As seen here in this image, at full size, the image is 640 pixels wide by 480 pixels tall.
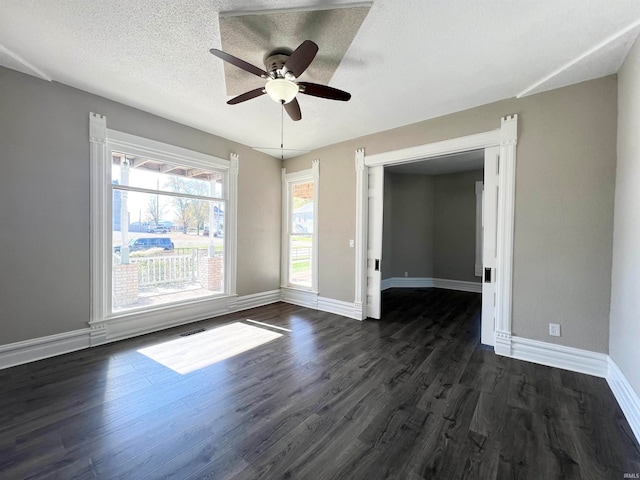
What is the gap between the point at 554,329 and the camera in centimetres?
265

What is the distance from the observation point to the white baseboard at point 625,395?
5.82 feet

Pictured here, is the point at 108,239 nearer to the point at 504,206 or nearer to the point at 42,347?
the point at 42,347

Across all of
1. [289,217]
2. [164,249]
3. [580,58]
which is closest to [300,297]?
[289,217]

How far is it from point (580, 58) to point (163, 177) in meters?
4.68

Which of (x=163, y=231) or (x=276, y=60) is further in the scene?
(x=163, y=231)

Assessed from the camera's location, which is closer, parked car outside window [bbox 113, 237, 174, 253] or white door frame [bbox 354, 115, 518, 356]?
white door frame [bbox 354, 115, 518, 356]

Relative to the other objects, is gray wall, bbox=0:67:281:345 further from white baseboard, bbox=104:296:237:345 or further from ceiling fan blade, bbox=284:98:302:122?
ceiling fan blade, bbox=284:98:302:122

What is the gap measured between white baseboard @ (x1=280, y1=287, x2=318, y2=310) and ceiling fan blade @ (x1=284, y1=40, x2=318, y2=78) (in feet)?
11.6

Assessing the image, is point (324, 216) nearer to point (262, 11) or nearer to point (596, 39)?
point (262, 11)

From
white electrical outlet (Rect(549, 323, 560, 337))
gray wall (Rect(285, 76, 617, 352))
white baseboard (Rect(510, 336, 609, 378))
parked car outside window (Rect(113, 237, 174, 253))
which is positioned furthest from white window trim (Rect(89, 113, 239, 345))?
white electrical outlet (Rect(549, 323, 560, 337))

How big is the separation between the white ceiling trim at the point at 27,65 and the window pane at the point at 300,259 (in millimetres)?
3724

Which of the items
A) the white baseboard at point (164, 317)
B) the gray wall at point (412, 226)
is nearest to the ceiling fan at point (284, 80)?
the white baseboard at point (164, 317)

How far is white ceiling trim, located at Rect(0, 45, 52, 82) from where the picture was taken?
2221 millimetres

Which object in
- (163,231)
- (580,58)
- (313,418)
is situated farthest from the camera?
(163,231)
